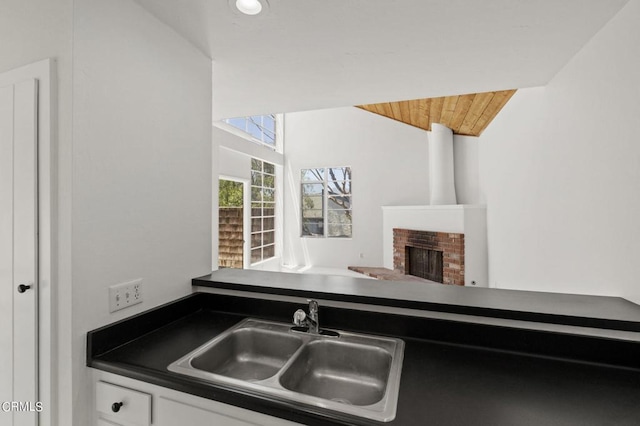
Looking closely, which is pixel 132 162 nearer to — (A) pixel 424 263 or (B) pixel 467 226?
(B) pixel 467 226

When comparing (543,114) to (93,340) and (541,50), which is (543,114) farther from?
(93,340)

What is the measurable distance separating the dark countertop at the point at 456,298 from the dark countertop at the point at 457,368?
0.19ft

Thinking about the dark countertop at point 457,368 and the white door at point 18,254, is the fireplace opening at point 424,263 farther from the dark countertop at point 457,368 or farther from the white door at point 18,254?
the white door at point 18,254

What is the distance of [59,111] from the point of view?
0.96 metres

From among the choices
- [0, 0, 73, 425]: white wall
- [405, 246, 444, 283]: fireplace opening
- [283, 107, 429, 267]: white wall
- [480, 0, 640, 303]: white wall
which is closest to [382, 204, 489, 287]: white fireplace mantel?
[405, 246, 444, 283]: fireplace opening

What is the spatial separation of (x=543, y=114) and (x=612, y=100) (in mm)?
780

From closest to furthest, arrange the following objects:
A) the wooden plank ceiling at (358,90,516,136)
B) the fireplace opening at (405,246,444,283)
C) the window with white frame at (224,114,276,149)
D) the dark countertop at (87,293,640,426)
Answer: the dark countertop at (87,293,640,426), the wooden plank ceiling at (358,90,516,136), the fireplace opening at (405,246,444,283), the window with white frame at (224,114,276,149)

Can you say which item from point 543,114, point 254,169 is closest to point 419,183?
point 254,169

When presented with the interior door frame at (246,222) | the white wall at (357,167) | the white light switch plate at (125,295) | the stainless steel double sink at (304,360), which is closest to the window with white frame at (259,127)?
the white wall at (357,167)

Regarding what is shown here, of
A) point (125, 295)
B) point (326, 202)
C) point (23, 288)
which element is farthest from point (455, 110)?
point (23, 288)

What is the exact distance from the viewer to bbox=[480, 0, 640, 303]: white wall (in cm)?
111

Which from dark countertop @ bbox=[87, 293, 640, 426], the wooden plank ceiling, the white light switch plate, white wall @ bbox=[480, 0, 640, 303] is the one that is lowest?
dark countertop @ bbox=[87, 293, 640, 426]

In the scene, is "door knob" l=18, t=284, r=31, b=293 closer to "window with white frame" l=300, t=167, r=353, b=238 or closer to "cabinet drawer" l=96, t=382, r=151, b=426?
"cabinet drawer" l=96, t=382, r=151, b=426

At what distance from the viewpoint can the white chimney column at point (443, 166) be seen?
5.14 meters
